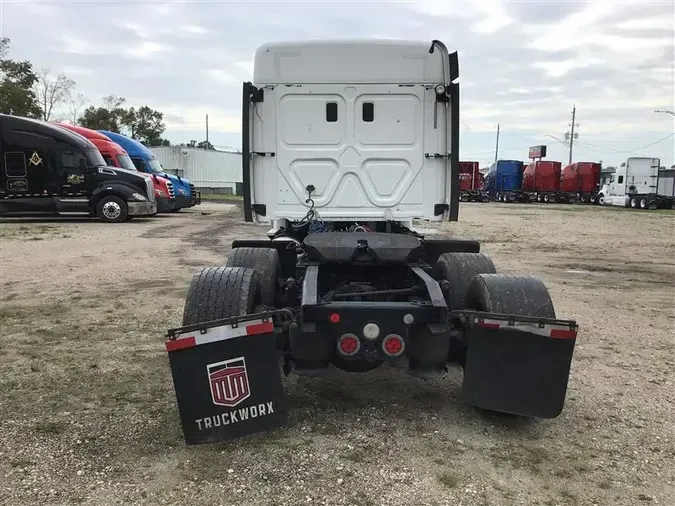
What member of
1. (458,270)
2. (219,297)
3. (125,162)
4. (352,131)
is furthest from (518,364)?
(125,162)

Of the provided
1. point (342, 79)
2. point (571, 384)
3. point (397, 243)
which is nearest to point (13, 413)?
point (397, 243)

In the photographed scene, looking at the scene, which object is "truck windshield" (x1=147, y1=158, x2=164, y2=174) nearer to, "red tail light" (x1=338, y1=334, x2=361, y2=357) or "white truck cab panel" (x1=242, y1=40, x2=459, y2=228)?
"white truck cab panel" (x1=242, y1=40, x2=459, y2=228)

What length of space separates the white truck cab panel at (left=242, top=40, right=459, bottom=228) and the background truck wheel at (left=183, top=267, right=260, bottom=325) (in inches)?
58.9

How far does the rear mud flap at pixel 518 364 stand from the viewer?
3756 mm

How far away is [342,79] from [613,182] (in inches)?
1612

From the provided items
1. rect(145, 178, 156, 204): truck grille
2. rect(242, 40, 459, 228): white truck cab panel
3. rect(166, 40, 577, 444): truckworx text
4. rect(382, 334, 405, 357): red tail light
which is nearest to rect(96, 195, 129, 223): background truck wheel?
rect(145, 178, 156, 204): truck grille

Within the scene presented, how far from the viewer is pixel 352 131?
18.3 feet

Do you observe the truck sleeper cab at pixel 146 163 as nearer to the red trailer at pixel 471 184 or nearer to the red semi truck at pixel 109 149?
the red semi truck at pixel 109 149

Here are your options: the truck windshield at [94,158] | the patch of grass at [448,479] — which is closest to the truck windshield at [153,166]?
the truck windshield at [94,158]

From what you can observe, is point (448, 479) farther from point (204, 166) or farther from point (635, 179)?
point (204, 166)

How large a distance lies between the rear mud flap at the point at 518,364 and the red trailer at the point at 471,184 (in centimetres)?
4574

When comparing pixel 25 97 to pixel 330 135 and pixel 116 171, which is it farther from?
pixel 330 135

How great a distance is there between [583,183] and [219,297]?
46441 mm

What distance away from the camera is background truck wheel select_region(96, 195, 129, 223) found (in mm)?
19547
